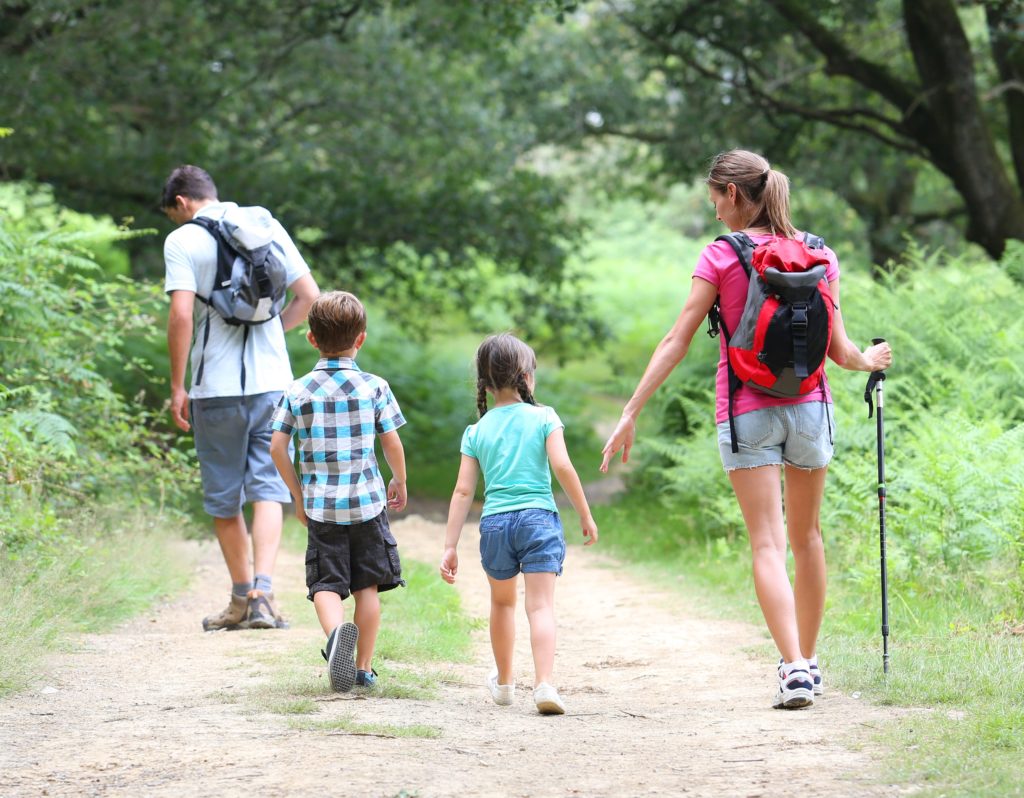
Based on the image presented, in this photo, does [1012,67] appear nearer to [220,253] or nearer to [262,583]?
[220,253]

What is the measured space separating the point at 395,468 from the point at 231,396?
71.9 inches

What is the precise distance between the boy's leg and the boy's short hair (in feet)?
3.87

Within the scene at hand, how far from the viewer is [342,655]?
A: 5023 mm

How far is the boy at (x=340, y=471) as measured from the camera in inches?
208

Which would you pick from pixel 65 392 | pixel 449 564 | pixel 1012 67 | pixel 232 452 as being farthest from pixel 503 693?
pixel 1012 67

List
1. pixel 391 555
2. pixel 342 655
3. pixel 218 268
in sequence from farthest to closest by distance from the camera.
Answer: pixel 218 268, pixel 391 555, pixel 342 655

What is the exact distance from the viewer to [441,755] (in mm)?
4172

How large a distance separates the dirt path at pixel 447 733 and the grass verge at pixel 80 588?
0.46 feet

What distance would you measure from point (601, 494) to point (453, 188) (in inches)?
177

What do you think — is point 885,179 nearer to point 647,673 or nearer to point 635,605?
point 635,605

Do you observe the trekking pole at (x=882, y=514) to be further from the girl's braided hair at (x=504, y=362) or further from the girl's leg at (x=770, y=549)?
the girl's braided hair at (x=504, y=362)

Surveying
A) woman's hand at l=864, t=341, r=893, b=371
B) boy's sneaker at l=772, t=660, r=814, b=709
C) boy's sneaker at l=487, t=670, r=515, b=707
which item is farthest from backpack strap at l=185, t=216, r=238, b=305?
boy's sneaker at l=772, t=660, r=814, b=709

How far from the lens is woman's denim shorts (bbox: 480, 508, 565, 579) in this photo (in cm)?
503

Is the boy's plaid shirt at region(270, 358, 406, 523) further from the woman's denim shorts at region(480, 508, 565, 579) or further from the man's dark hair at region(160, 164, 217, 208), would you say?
the man's dark hair at region(160, 164, 217, 208)
